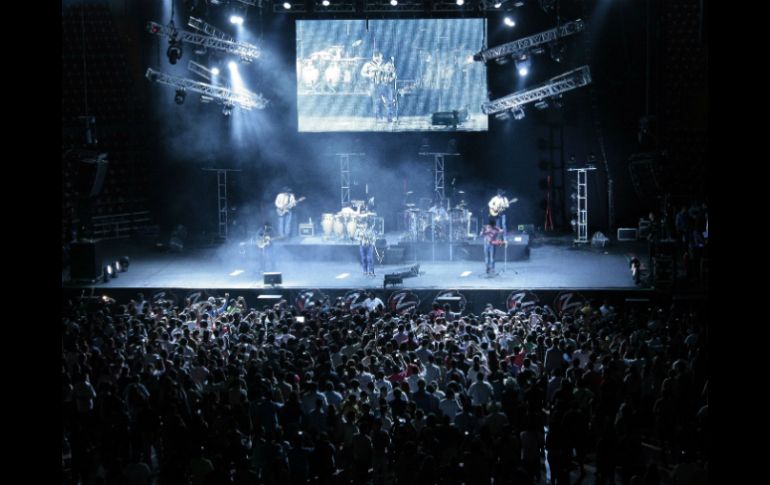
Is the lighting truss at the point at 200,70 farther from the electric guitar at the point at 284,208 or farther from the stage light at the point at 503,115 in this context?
the stage light at the point at 503,115

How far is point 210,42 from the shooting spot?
80.4 feet

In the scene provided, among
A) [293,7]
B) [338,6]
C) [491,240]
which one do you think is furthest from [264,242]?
[293,7]

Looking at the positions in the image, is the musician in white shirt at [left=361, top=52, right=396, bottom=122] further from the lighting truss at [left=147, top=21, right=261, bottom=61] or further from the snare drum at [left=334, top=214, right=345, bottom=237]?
the snare drum at [left=334, top=214, right=345, bottom=237]

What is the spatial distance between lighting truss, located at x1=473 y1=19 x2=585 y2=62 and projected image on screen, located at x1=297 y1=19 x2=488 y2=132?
136 centimetres

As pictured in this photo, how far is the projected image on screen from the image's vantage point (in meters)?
27.3

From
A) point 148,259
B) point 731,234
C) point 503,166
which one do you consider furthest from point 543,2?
point 731,234

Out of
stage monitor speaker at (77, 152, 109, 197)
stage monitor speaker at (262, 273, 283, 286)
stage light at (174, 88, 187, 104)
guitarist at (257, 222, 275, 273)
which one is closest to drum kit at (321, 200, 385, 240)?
guitarist at (257, 222, 275, 273)

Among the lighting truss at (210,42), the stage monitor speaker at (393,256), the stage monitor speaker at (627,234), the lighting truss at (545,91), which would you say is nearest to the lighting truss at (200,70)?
the lighting truss at (210,42)

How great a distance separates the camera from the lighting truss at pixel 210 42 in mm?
21812

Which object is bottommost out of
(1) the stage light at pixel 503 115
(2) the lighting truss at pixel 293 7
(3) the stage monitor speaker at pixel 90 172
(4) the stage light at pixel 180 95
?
(3) the stage monitor speaker at pixel 90 172

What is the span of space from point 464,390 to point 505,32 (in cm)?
1929

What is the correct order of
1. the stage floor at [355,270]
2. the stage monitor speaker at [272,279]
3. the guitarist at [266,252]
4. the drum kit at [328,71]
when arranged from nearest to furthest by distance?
the stage monitor speaker at [272,279]
the stage floor at [355,270]
the guitarist at [266,252]
the drum kit at [328,71]

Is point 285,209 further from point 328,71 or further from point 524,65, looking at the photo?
point 524,65

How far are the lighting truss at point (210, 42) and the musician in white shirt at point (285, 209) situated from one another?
414 cm
